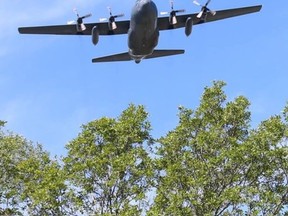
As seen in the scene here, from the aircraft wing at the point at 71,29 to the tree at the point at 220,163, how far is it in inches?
359

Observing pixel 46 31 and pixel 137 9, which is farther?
pixel 46 31

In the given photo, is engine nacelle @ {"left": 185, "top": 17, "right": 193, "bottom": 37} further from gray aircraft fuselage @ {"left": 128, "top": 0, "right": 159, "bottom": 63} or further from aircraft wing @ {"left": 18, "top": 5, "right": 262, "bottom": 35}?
aircraft wing @ {"left": 18, "top": 5, "right": 262, "bottom": 35}

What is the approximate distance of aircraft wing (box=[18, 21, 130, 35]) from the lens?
42438 millimetres

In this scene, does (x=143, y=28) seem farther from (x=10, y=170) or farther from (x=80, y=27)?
(x=10, y=170)

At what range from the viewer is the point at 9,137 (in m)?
56.7

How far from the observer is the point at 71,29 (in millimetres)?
43500

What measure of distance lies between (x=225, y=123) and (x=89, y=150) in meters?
11.0

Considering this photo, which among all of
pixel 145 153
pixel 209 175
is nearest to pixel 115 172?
pixel 145 153

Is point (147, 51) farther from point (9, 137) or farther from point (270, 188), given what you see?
point (9, 137)

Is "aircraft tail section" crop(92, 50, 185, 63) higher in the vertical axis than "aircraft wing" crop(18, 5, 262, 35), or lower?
higher

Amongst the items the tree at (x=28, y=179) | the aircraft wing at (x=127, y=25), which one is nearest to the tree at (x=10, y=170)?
the tree at (x=28, y=179)

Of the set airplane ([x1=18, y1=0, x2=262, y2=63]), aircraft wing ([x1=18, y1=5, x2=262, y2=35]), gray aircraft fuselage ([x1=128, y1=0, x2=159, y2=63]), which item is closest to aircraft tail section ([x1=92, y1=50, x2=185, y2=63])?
airplane ([x1=18, y1=0, x2=262, y2=63])

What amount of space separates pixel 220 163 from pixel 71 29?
576 inches

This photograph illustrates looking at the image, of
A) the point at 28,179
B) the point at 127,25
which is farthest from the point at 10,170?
the point at 127,25
